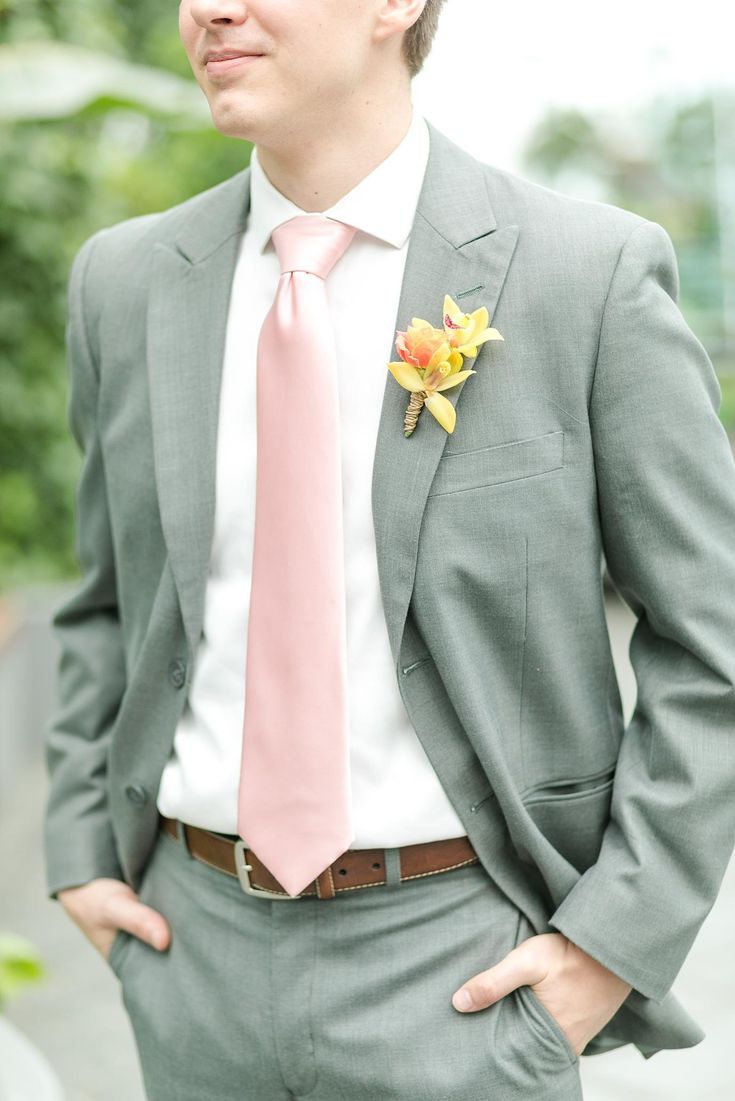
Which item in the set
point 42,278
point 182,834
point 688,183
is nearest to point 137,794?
point 182,834

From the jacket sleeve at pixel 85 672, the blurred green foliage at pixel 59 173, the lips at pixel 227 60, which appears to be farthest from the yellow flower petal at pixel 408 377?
the blurred green foliage at pixel 59 173

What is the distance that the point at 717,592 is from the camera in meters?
1.65

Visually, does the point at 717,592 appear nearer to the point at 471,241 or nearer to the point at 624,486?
the point at 624,486

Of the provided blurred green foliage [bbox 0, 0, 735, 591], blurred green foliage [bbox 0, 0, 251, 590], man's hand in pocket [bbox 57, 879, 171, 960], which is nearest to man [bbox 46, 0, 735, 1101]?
man's hand in pocket [bbox 57, 879, 171, 960]

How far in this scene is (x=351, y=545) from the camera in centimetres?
168

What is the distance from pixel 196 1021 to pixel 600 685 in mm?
680

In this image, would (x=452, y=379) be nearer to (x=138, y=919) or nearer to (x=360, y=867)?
(x=360, y=867)

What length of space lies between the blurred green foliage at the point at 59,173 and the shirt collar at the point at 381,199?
2296 mm

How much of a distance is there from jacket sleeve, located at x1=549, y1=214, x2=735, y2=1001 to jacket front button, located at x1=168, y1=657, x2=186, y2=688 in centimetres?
56

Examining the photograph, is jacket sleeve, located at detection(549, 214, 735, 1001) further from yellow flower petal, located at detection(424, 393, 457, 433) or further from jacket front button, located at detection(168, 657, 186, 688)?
jacket front button, located at detection(168, 657, 186, 688)

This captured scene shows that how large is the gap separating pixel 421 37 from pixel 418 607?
2.45 feet

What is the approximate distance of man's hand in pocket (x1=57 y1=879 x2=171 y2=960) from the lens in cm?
187

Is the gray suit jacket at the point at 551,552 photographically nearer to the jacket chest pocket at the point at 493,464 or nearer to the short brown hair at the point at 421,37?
the jacket chest pocket at the point at 493,464

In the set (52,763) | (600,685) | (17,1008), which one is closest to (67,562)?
(17,1008)
